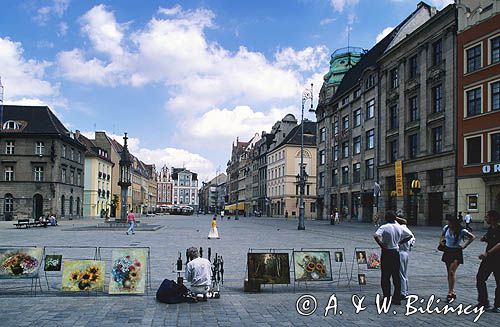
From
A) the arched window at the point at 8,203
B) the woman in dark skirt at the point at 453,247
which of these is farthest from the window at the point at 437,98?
the arched window at the point at 8,203

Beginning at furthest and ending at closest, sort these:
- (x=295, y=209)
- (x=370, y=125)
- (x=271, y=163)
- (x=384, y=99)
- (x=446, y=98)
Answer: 1. (x=271, y=163)
2. (x=295, y=209)
3. (x=370, y=125)
4. (x=384, y=99)
5. (x=446, y=98)

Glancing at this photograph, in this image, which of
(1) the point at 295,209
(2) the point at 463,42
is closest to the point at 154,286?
(2) the point at 463,42

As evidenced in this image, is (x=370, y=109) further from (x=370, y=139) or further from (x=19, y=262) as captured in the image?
(x=19, y=262)

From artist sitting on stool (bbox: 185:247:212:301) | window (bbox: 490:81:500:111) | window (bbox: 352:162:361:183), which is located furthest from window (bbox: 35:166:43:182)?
artist sitting on stool (bbox: 185:247:212:301)

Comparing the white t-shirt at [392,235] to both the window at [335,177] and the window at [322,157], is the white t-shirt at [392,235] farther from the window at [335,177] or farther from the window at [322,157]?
the window at [322,157]

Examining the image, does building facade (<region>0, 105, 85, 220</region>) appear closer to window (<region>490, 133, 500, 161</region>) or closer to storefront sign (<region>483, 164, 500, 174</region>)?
storefront sign (<region>483, 164, 500, 174</region>)

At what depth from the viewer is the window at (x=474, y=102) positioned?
3733 centimetres

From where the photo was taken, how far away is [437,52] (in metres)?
43.9

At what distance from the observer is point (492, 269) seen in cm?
953

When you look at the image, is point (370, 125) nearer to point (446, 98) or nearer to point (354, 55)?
point (446, 98)

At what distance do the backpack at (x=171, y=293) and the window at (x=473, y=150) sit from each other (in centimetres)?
3216

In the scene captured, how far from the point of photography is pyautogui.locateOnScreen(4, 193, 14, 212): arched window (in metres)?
62.8

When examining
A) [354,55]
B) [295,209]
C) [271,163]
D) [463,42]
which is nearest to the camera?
[463,42]

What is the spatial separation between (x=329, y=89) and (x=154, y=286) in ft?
216
